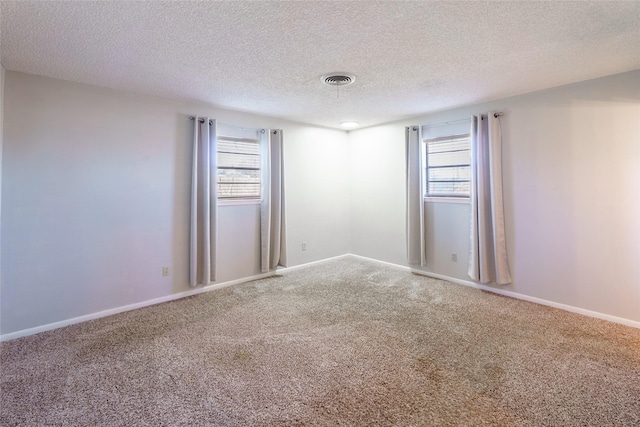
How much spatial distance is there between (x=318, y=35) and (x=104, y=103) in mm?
2492

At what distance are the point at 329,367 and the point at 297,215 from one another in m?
2.96

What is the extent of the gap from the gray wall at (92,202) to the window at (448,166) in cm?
282

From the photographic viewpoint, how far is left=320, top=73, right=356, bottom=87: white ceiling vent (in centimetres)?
282

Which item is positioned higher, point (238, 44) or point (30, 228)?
point (238, 44)

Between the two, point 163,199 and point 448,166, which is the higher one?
point 448,166

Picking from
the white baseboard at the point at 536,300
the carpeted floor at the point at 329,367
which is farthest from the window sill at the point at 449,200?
the carpeted floor at the point at 329,367

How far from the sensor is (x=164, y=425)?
5.46 feet

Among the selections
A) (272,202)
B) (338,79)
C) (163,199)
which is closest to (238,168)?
(272,202)

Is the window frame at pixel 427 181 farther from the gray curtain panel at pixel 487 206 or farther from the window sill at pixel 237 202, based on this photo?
the window sill at pixel 237 202

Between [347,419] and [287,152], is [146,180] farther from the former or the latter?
[347,419]

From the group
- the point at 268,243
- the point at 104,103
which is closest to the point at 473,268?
the point at 268,243

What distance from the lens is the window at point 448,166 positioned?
13.4 ft

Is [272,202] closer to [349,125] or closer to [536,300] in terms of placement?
[349,125]

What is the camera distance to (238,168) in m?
4.27
